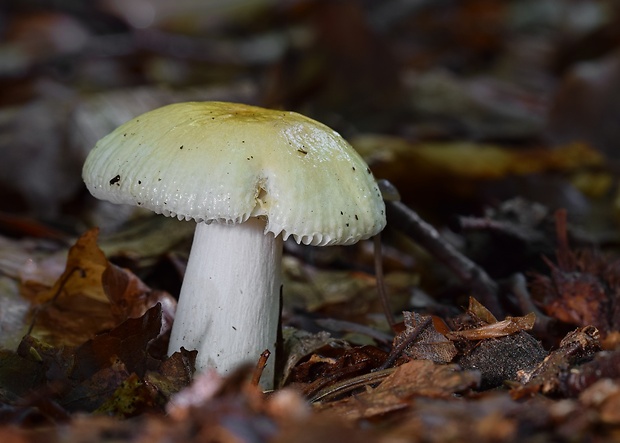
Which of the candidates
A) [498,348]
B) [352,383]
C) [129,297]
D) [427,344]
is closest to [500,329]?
[498,348]

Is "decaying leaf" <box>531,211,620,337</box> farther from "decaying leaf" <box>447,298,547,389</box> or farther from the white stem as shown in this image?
the white stem

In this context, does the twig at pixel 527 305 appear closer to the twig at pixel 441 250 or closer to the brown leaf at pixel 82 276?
the twig at pixel 441 250

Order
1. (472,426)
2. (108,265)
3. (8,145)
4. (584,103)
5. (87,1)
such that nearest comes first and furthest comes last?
1. (472,426)
2. (108,265)
3. (8,145)
4. (584,103)
5. (87,1)

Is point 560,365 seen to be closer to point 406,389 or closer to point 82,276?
point 406,389

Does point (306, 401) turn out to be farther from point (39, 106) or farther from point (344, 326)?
point (39, 106)

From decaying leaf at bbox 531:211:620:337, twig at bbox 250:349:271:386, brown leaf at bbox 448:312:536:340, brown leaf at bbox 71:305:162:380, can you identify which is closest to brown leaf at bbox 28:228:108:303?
brown leaf at bbox 71:305:162:380

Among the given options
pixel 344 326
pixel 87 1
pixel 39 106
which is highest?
pixel 87 1

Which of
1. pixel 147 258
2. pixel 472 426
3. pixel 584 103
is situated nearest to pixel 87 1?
pixel 584 103

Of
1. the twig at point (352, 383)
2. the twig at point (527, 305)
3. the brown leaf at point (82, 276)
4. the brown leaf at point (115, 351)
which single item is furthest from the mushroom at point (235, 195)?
the twig at point (527, 305)
